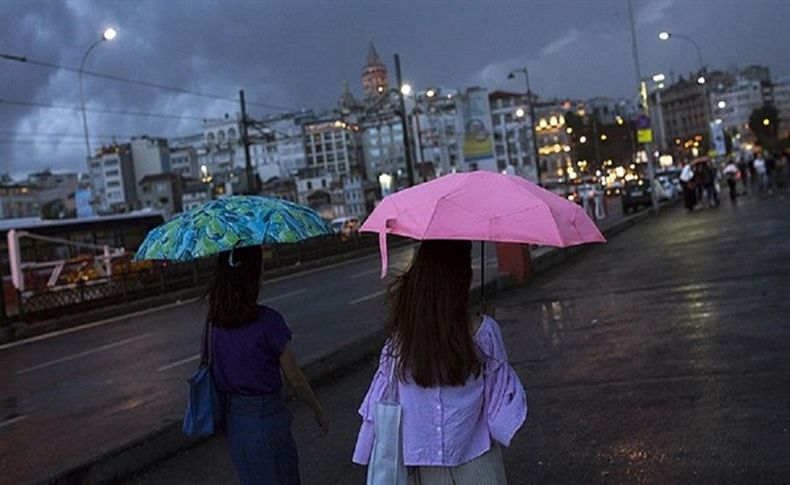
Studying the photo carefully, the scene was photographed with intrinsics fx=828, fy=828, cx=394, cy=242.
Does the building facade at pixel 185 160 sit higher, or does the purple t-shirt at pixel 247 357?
the building facade at pixel 185 160

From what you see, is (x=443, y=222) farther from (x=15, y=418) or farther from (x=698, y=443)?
(x=15, y=418)

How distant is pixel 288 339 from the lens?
3834 mm

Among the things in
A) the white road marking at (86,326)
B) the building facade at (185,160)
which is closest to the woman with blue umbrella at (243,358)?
the white road marking at (86,326)

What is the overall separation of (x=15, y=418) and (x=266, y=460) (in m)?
6.79

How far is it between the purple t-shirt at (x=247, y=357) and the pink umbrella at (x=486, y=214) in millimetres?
851

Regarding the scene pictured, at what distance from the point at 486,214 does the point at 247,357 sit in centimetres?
138

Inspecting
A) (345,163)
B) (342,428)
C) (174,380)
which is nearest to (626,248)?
(174,380)

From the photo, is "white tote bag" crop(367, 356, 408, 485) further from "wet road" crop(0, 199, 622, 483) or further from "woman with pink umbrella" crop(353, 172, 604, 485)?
"wet road" crop(0, 199, 622, 483)

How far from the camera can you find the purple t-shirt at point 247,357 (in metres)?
3.71

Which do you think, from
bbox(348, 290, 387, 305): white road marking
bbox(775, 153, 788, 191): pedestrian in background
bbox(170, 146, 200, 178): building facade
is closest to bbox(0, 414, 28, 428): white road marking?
bbox(348, 290, 387, 305): white road marking

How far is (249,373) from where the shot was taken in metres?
3.71

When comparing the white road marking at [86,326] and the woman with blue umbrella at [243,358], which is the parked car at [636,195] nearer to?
the white road marking at [86,326]

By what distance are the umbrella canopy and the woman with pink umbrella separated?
101cm

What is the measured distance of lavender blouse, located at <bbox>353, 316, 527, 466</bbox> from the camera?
2932 millimetres
